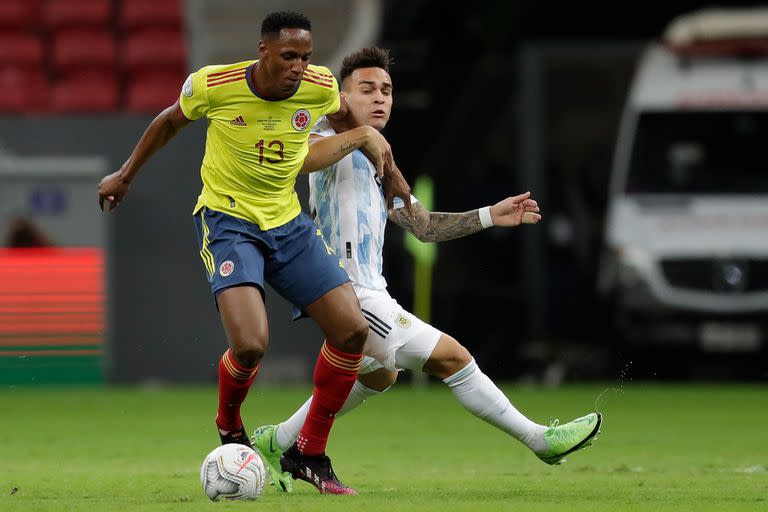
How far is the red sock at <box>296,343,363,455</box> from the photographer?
8.06 m

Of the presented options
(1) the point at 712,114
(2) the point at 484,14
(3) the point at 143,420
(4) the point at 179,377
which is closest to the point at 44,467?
(3) the point at 143,420

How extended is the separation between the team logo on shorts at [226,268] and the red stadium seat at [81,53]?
12.2m

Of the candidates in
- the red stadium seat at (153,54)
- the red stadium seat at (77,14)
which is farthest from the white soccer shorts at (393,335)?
the red stadium seat at (77,14)

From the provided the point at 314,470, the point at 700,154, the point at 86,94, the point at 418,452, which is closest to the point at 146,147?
the point at 314,470

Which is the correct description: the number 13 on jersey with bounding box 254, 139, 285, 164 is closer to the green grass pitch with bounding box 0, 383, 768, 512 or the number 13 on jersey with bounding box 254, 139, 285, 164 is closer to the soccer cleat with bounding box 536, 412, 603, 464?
the green grass pitch with bounding box 0, 383, 768, 512

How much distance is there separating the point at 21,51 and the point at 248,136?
41.1 ft

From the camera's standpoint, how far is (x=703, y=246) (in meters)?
16.4

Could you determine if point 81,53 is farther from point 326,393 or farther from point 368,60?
point 326,393

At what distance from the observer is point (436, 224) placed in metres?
8.65

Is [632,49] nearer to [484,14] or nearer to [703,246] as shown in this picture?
[703,246]

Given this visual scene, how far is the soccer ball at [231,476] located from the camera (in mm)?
7570

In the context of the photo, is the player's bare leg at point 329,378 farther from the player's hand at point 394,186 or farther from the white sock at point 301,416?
the player's hand at point 394,186

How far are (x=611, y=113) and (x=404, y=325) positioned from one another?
477 inches

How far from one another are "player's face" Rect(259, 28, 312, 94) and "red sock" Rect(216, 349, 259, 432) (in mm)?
1298
